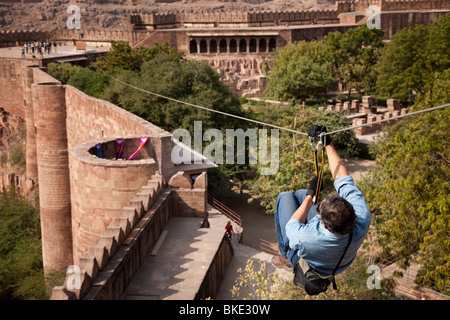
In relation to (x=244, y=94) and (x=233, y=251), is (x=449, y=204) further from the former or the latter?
(x=244, y=94)

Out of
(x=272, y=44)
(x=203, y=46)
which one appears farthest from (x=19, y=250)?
(x=272, y=44)

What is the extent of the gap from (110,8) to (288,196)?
79.8 meters

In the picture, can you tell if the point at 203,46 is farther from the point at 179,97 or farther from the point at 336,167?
the point at 336,167

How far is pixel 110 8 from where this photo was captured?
265 ft

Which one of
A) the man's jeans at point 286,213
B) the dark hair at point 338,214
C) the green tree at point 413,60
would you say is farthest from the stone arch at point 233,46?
the dark hair at point 338,214

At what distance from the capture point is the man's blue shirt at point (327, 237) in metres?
4.46

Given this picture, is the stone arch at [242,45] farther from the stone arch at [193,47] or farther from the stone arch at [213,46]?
the stone arch at [193,47]

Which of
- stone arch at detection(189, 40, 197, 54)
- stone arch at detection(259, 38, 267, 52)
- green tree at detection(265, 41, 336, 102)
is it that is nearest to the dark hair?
green tree at detection(265, 41, 336, 102)

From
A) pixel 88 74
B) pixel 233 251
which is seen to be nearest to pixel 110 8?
pixel 88 74

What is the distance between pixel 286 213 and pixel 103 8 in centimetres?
7979

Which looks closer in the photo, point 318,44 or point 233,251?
point 233,251

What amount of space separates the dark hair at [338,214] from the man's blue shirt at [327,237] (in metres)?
0.12

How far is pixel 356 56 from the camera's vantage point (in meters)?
42.6

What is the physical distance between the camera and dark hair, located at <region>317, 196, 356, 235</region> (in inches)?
167
